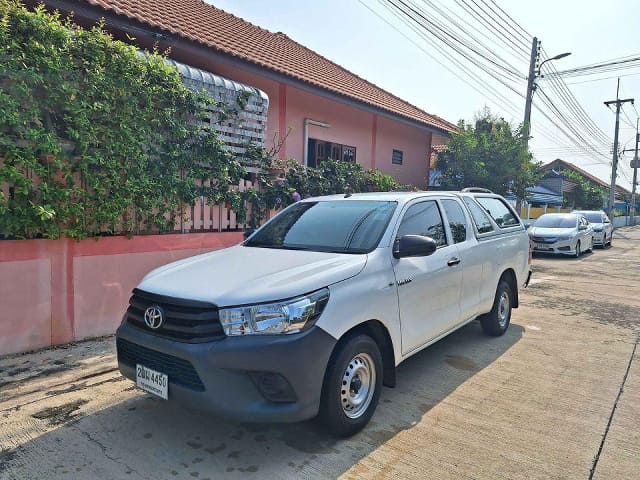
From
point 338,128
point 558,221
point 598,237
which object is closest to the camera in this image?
point 338,128

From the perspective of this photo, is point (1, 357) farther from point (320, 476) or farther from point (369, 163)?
point (369, 163)

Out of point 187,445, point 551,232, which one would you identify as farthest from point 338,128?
point 187,445

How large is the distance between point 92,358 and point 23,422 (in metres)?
1.33

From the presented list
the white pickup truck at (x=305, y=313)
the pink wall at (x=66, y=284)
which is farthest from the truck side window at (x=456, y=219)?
the pink wall at (x=66, y=284)

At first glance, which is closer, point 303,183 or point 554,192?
point 303,183

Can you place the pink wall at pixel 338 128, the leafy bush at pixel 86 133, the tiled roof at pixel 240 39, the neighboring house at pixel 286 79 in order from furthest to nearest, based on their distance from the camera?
the pink wall at pixel 338 128 < the tiled roof at pixel 240 39 < the neighboring house at pixel 286 79 < the leafy bush at pixel 86 133

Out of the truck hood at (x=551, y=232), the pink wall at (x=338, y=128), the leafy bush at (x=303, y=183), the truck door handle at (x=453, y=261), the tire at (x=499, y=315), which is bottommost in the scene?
the tire at (x=499, y=315)

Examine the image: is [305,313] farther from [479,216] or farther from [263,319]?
[479,216]

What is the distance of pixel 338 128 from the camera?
11.6 meters

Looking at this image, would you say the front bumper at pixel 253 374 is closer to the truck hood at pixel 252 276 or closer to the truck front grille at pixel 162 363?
the truck front grille at pixel 162 363

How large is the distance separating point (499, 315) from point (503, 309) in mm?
191

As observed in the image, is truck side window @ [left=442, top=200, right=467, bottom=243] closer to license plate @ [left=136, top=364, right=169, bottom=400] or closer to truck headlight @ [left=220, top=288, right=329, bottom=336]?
truck headlight @ [left=220, top=288, right=329, bottom=336]

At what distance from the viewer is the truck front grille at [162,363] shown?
2732mm

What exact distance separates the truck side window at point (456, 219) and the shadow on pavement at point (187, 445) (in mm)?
1592
